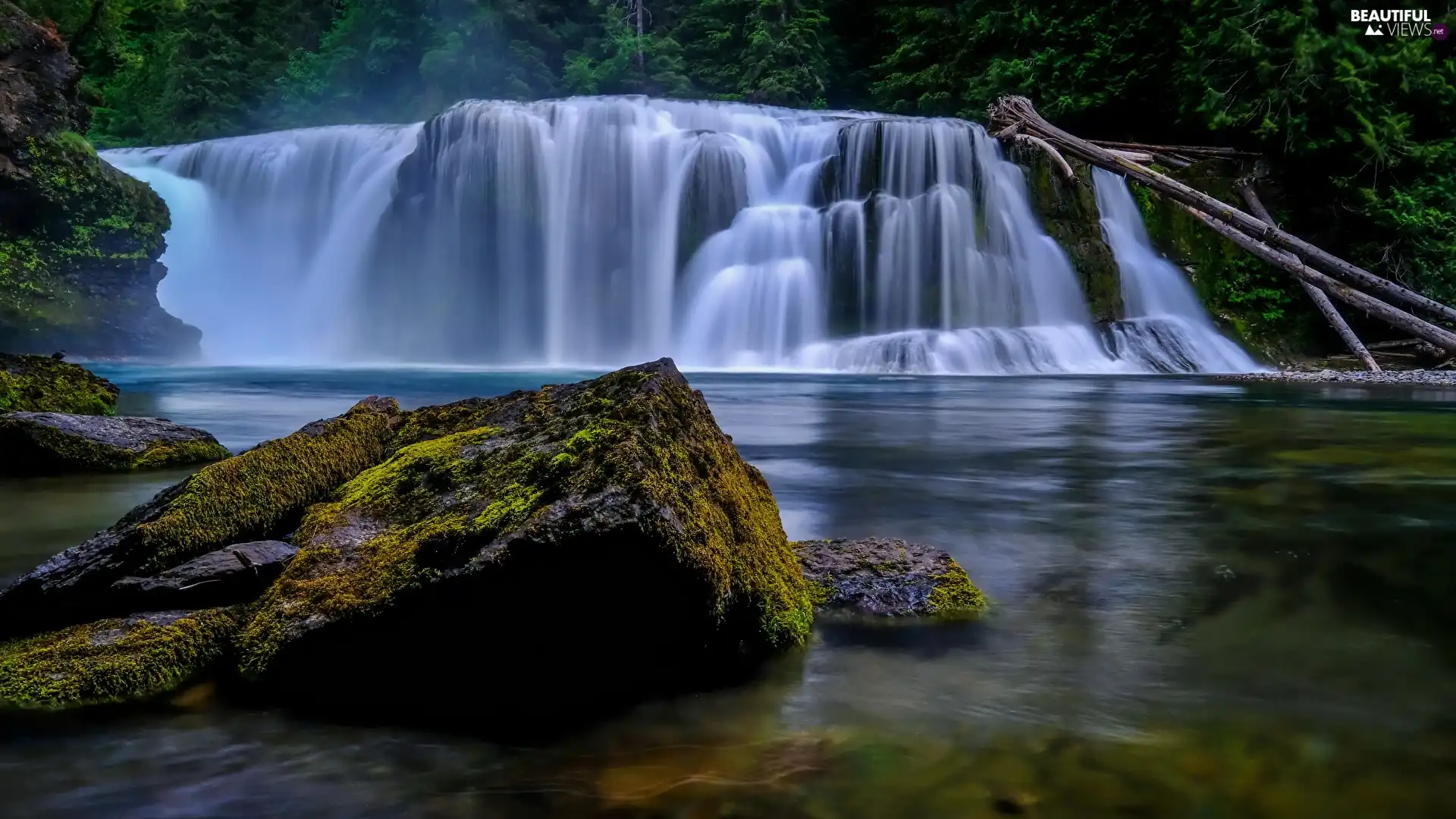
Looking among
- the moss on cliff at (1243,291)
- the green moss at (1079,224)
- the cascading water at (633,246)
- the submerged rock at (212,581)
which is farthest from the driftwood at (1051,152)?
the submerged rock at (212,581)

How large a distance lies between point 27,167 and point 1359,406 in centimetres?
1935

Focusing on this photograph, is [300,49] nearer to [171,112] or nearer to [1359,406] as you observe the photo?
[171,112]

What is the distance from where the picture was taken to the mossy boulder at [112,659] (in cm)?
222

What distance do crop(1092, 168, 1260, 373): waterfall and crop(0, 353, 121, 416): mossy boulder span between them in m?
15.1

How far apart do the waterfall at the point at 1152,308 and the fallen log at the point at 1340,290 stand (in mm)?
1081

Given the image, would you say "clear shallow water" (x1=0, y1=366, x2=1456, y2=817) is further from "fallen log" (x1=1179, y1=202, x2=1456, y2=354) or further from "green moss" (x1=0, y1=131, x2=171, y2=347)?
"green moss" (x1=0, y1=131, x2=171, y2=347)

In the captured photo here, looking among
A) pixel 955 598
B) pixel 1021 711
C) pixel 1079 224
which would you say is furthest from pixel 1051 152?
pixel 1021 711

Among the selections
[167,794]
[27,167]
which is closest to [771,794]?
[167,794]

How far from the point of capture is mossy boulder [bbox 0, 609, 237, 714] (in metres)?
2.22

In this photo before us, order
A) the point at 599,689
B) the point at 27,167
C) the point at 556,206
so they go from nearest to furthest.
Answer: the point at 599,689 < the point at 27,167 < the point at 556,206

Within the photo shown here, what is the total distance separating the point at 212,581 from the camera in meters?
2.61

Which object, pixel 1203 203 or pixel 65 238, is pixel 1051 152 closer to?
pixel 1203 203

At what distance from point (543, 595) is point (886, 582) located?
128 centimetres

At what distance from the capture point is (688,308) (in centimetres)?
1819
